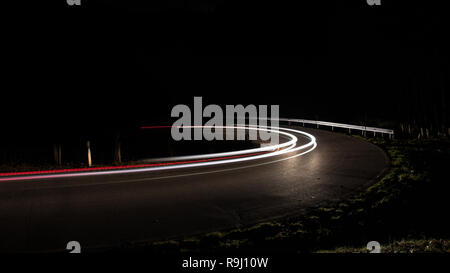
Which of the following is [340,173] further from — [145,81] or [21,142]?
[145,81]

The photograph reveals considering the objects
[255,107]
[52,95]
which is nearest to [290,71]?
[255,107]

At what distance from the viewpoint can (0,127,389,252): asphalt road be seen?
6773 millimetres

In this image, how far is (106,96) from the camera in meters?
63.1

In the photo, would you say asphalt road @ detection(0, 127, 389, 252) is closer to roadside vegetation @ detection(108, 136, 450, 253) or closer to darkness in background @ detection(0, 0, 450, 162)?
roadside vegetation @ detection(108, 136, 450, 253)

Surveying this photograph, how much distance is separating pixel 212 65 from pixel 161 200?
82.0 metres

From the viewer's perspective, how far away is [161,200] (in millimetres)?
9125

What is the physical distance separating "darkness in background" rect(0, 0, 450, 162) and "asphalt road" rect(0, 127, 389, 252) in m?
14.3

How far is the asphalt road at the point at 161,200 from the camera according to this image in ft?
22.2

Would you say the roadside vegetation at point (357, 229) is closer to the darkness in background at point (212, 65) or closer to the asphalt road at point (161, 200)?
the asphalt road at point (161, 200)

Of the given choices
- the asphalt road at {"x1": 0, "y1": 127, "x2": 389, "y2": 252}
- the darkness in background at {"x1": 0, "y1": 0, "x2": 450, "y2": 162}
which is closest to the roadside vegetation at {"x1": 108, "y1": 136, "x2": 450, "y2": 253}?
the asphalt road at {"x1": 0, "y1": 127, "x2": 389, "y2": 252}

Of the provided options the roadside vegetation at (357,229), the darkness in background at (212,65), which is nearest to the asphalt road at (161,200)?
the roadside vegetation at (357,229)

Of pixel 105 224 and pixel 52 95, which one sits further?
pixel 52 95

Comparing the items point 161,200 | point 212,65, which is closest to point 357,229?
point 161,200

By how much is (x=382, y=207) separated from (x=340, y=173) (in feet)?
13.6
